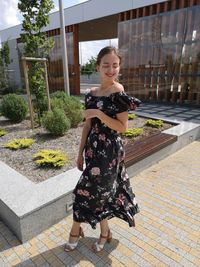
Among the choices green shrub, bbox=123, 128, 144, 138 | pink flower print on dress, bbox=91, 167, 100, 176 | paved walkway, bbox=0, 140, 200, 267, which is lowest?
paved walkway, bbox=0, 140, 200, 267

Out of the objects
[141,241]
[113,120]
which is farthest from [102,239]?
[113,120]

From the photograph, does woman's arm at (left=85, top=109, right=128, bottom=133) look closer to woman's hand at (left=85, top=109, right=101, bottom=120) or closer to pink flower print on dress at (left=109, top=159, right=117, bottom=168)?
woman's hand at (left=85, top=109, right=101, bottom=120)

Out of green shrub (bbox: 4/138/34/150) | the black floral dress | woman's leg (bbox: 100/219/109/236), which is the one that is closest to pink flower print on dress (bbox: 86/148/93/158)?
the black floral dress

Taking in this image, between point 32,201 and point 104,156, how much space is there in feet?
3.38

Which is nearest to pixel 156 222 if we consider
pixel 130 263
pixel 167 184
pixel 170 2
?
pixel 130 263

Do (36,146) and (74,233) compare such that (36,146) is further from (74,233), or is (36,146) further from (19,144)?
(74,233)

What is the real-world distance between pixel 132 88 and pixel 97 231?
8.58 metres

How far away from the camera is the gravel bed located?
313 cm

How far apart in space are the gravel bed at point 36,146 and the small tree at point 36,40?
28.2 inches

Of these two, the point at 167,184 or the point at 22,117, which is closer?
the point at 167,184

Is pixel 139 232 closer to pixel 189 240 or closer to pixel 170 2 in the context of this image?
pixel 189 240

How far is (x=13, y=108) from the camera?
559 cm

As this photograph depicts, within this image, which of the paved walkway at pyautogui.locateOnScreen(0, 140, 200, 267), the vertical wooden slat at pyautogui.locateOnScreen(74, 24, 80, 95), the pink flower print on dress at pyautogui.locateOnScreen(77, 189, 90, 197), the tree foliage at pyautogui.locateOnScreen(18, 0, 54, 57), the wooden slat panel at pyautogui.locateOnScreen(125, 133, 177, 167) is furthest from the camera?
the vertical wooden slat at pyautogui.locateOnScreen(74, 24, 80, 95)

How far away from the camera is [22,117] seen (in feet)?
19.1
